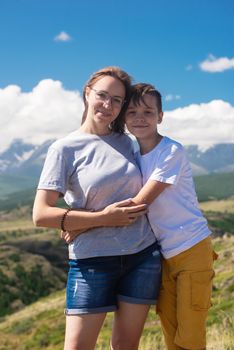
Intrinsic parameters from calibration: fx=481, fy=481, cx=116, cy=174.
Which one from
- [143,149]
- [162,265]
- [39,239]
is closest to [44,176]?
[143,149]

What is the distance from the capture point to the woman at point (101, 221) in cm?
464

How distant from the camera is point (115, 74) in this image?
500 cm

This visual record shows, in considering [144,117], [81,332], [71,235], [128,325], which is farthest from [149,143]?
[81,332]

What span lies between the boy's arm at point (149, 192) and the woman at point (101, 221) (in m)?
0.11

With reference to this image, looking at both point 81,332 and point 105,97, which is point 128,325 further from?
point 105,97

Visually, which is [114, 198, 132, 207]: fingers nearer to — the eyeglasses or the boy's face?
the boy's face

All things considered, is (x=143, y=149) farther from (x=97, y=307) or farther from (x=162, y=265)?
(x=97, y=307)

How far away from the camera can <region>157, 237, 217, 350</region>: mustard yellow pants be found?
500 centimetres

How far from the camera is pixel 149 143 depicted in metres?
5.26

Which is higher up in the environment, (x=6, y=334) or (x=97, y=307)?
(x=97, y=307)

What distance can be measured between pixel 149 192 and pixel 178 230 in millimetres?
554

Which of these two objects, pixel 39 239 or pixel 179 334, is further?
pixel 39 239

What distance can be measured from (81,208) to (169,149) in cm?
110

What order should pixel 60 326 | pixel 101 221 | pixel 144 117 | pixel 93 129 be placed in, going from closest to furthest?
pixel 101 221 → pixel 93 129 → pixel 144 117 → pixel 60 326
